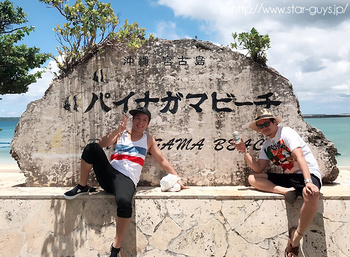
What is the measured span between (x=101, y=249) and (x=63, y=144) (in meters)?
1.34

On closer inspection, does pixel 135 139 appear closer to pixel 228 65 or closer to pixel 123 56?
pixel 123 56

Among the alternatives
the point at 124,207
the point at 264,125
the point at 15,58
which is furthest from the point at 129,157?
the point at 15,58

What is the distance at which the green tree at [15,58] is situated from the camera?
7.35 metres

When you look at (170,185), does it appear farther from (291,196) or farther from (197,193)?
(291,196)

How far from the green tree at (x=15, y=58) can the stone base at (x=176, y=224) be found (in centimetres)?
539

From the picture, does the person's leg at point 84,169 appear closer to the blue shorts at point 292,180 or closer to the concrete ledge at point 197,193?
the concrete ledge at point 197,193

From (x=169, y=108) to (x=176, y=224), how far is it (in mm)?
1339

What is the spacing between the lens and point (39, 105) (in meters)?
3.63

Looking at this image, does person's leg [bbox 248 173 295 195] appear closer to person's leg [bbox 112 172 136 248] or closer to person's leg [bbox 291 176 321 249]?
person's leg [bbox 291 176 321 249]

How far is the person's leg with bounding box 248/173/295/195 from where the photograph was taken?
114 inches

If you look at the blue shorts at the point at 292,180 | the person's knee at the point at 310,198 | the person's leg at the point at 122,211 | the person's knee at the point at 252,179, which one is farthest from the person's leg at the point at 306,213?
the person's leg at the point at 122,211

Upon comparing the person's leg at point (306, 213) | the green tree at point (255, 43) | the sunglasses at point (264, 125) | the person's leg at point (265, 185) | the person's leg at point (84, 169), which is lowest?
the person's leg at point (306, 213)

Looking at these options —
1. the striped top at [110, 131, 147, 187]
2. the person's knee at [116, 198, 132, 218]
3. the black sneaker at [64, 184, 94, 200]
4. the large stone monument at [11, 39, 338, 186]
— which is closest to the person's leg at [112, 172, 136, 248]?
the person's knee at [116, 198, 132, 218]

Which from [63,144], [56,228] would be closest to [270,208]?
[56,228]
